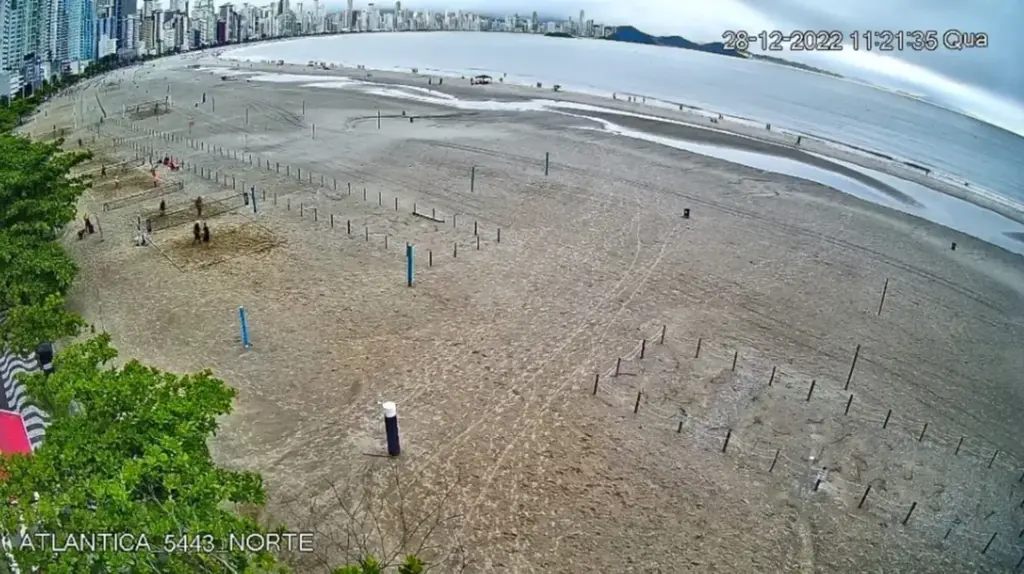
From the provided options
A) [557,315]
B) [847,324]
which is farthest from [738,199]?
[557,315]

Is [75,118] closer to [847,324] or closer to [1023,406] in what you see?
[847,324]

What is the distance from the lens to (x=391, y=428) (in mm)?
10781

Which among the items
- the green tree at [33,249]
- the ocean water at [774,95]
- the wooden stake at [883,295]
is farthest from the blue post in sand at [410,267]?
the ocean water at [774,95]

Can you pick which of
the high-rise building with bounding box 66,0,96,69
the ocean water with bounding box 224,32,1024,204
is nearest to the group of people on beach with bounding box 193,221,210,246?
the ocean water with bounding box 224,32,1024,204

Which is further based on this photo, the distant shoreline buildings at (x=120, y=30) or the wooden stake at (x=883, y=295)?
the distant shoreline buildings at (x=120, y=30)

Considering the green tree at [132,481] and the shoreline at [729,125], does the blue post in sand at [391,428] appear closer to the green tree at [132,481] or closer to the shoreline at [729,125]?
the green tree at [132,481]

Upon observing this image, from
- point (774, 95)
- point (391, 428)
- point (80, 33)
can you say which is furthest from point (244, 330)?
point (80, 33)

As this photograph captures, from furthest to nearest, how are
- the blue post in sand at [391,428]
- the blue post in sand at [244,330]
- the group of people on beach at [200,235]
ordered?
the group of people on beach at [200,235]
the blue post in sand at [244,330]
the blue post in sand at [391,428]

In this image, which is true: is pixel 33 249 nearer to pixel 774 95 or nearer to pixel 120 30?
pixel 774 95

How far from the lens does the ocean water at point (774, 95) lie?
40.6 m

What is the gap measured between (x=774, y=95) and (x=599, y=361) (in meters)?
58.0

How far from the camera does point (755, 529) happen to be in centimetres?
986

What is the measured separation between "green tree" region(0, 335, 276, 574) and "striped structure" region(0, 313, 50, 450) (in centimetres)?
327

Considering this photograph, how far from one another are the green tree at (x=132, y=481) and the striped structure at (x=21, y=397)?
327 cm
